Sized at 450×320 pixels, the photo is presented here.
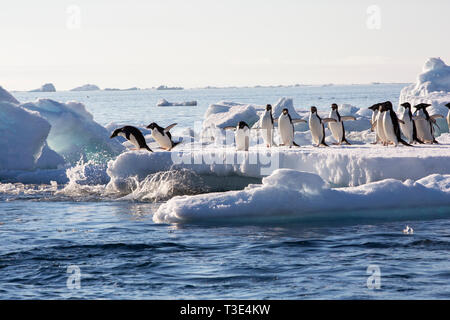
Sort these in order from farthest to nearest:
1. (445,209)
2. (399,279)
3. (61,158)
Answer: (61,158) < (445,209) < (399,279)

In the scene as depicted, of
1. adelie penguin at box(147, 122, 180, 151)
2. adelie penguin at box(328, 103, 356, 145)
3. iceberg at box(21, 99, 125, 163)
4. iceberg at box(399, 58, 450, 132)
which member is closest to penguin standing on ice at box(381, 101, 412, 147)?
adelie penguin at box(328, 103, 356, 145)

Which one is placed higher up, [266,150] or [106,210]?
[266,150]

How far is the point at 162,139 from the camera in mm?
18031

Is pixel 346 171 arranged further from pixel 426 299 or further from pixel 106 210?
pixel 426 299

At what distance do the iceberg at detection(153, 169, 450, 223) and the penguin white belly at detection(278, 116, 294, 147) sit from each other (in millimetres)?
5107

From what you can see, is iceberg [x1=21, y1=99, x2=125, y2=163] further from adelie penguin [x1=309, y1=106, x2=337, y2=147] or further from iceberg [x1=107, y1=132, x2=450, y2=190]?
adelie penguin [x1=309, y1=106, x2=337, y2=147]

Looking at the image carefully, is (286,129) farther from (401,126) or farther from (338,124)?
(401,126)

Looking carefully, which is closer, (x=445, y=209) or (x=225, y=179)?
(x=445, y=209)

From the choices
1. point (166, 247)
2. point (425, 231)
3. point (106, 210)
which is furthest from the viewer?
point (106, 210)

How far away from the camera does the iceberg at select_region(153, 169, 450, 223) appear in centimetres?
A: 1108

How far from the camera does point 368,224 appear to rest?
11.0 metres

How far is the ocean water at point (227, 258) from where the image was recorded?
24.5 feet
